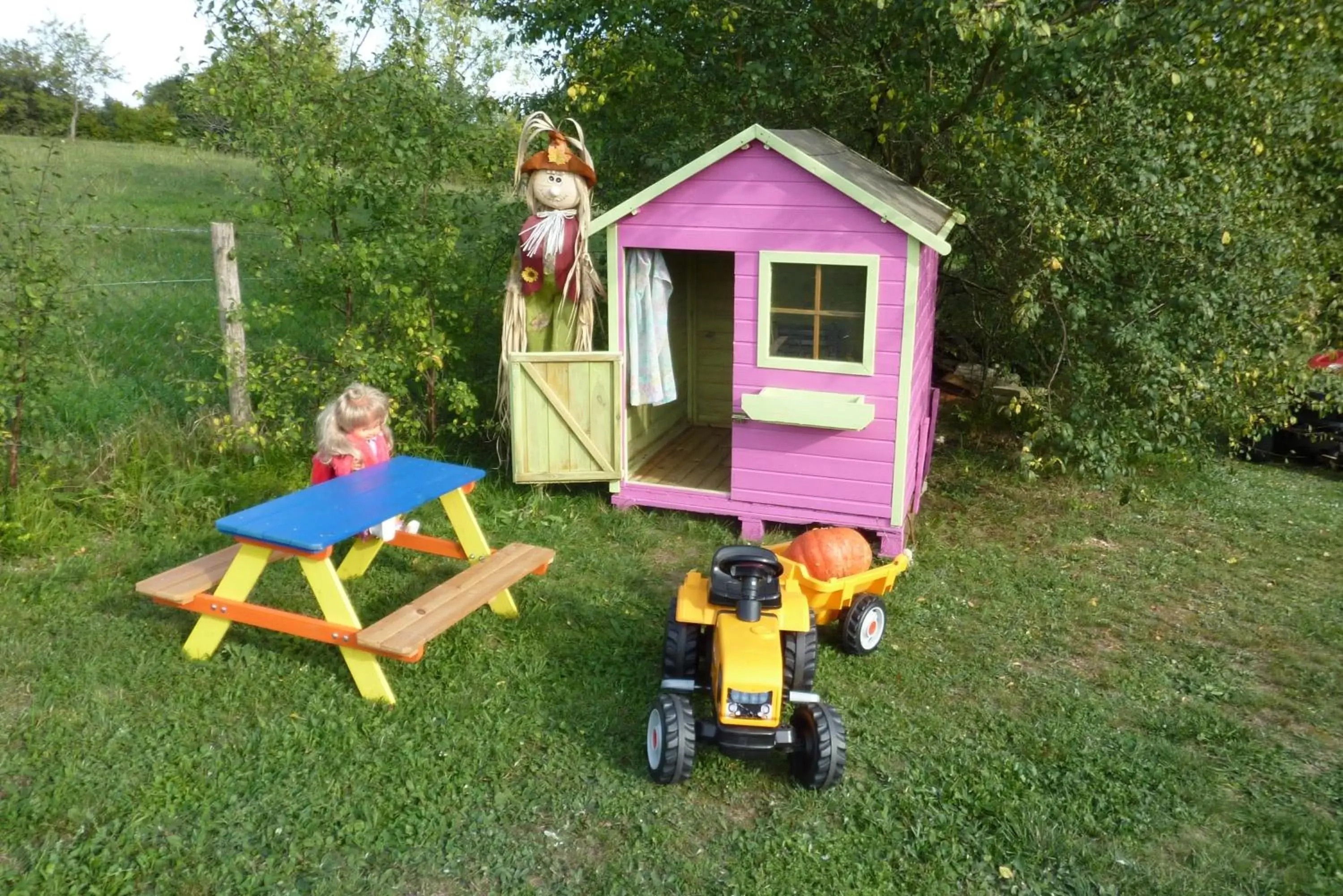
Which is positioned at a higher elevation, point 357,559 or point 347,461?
point 347,461

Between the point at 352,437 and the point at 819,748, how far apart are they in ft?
9.54

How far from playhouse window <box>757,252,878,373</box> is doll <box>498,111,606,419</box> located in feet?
4.34

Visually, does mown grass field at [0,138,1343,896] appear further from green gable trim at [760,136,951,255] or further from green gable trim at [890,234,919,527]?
green gable trim at [760,136,951,255]

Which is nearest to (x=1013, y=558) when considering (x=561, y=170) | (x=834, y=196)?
(x=834, y=196)

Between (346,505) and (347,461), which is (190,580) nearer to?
(346,505)

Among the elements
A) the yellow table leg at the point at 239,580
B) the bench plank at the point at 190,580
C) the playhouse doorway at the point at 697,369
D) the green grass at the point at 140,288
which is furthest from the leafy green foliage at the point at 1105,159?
the bench plank at the point at 190,580

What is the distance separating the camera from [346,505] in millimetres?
4727

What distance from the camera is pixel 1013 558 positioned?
6.61 m

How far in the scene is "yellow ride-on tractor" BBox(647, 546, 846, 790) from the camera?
12.6 ft

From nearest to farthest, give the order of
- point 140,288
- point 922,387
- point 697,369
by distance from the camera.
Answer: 1. point 922,387
2. point 697,369
3. point 140,288

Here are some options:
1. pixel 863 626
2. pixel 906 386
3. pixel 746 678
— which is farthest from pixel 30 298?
pixel 906 386

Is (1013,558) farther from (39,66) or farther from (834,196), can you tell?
(39,66)

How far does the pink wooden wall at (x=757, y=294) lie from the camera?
6.20 meters

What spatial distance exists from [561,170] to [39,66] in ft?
17.8
